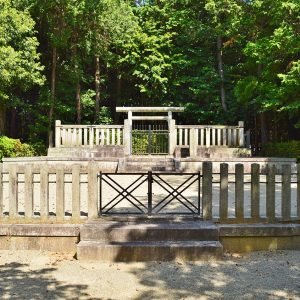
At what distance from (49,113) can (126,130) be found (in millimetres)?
5809

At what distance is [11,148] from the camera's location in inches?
583

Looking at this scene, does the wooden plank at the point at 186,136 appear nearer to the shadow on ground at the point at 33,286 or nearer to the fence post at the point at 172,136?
the fence post at the point at 172,136

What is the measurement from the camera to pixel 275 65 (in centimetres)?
1526

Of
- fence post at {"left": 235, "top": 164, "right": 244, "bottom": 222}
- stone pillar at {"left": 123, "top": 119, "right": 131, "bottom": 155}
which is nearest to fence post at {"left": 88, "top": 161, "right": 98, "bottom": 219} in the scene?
fence post at {"left": 235, "top": 164, "right": 244, "bottom": 222}

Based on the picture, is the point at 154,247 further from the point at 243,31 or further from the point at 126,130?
the point at 243,31

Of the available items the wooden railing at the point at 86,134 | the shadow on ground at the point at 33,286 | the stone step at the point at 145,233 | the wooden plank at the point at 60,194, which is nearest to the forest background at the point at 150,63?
the wooden railing at the point at 86,134

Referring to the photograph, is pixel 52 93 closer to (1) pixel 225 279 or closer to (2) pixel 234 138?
(2) pixel 234 138

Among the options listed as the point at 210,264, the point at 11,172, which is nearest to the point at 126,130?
the point at 11,172

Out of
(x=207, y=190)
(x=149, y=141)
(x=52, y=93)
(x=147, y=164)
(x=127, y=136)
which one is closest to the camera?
(x=207, y=190)

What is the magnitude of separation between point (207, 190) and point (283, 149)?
11008 millimetres

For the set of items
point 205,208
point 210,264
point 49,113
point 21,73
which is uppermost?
point 21,73

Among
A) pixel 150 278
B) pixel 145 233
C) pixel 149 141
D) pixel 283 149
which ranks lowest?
pixel 150 278

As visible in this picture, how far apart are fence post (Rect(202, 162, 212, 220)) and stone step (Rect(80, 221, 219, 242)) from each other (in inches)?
13.0

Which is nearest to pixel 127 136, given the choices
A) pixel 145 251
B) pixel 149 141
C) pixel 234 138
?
pixel 149 141
